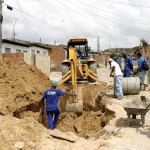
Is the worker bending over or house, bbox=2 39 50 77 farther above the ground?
house, bbox=2 39 50 77

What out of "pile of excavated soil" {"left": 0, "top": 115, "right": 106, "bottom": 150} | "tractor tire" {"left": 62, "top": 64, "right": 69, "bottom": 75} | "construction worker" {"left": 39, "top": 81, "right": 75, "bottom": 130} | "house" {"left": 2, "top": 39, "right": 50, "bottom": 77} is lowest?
"pile of excavated soil" {"left": 0, "top": 115, "right": 106, "bottom": 150}

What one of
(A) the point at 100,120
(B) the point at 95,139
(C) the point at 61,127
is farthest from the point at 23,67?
(B) the point at 95,139

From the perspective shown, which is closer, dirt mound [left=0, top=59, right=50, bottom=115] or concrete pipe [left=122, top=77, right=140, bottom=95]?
dirt mound [left=0, top=59, right=50, bottom=115]

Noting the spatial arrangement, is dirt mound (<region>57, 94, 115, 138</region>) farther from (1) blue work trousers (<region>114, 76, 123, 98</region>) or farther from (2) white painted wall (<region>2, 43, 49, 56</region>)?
(2) white painted wall (<region>2, 43, 49, 56</region>)

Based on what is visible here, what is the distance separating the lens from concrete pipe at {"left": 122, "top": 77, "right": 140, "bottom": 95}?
1223cm

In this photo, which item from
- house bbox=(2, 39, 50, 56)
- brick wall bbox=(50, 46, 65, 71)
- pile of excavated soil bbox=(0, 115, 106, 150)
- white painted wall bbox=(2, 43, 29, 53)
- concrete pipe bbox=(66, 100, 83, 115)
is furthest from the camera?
brick wall bbox=(50, 46, 65, 71)

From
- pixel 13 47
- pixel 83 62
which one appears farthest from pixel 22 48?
pixel 83 62

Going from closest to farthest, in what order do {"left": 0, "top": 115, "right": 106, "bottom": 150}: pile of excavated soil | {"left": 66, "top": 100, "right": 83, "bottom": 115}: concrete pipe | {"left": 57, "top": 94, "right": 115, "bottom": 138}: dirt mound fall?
1. {"left": 0, "top": 115, "right": 106, "bottom": 150}: pile of excavated soil
2. {"left": 57, "top": 94, "right": 115, "bottom": 138}: dirt mound
3. {"left": 66, "top": 100, "right": 83, "bottom": 115}: concrete pipe

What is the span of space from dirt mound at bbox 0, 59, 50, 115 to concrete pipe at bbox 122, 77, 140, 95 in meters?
3.44

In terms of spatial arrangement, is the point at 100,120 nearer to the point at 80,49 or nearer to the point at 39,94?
the point at 39,94

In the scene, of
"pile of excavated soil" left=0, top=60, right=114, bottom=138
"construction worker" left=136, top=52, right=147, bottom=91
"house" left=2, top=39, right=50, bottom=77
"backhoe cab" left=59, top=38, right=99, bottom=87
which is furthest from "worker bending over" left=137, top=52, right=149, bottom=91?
"house" left=2, top=39, right=50, bottom=77

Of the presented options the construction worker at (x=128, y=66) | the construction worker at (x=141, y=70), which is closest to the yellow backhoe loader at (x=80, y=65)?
the construction worker at (x=128, y=66)

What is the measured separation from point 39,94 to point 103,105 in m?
2.60

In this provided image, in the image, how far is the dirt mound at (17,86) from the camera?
1000 centimetres
